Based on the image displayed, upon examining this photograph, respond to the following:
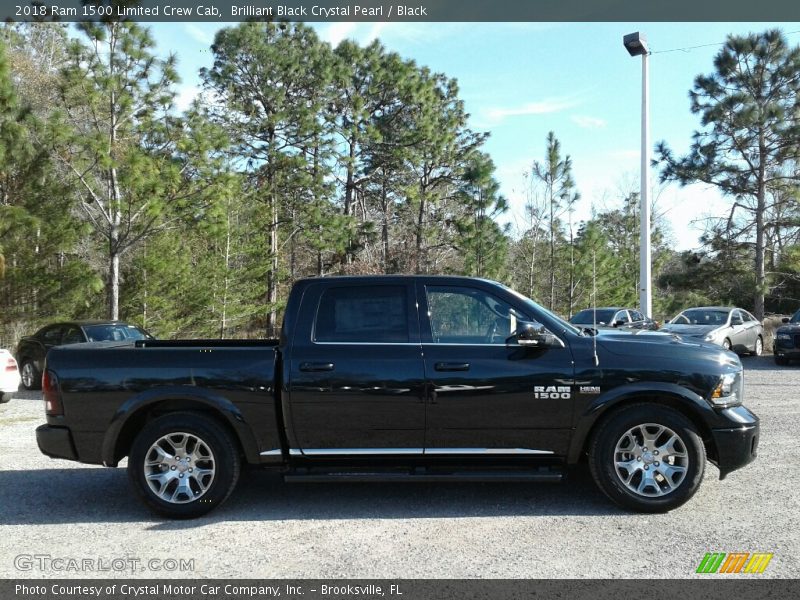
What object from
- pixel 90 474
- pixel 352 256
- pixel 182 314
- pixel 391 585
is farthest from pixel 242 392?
pixel 352 256

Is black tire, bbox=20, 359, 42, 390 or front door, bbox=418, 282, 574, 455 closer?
front door, bbox=418, 282, 574, 455

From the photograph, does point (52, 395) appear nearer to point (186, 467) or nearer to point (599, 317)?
point (186, 467)

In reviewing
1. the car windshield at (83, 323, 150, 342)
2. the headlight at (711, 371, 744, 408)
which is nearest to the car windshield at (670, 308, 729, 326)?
the car windshield at (83, 323, 150, 342)

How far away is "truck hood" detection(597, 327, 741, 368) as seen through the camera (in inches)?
211

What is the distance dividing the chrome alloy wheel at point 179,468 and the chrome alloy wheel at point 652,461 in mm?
3194

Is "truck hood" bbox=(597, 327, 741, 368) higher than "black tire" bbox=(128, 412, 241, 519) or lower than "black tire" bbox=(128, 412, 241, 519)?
higher

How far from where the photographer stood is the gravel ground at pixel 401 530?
427cm

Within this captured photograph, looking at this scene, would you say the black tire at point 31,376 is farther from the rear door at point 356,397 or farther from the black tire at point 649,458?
the black tire at point 649,458

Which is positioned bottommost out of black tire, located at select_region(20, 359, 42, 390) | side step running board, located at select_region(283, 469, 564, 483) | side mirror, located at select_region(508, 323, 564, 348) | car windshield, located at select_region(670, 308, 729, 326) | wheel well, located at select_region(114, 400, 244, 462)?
black tire, located at select_region(20, 359, 42, 390)

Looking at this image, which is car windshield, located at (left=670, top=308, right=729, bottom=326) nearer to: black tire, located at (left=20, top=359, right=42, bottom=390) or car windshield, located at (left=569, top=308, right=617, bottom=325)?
car windshield, located at (left=569, top=308, right=617, bottom=325)

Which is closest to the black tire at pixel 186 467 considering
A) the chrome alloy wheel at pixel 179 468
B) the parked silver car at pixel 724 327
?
the chrome alloy wheel at pixel 179 468

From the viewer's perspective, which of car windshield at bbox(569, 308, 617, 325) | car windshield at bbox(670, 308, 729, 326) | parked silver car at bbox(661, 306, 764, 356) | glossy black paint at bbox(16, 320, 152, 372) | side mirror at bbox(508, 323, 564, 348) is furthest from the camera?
car windshield at bbox(569, 308, 617, 325)

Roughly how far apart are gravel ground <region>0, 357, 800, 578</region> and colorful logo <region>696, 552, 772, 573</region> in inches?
2.5

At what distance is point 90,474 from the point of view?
682cm
